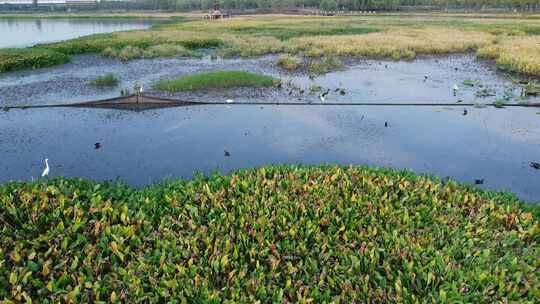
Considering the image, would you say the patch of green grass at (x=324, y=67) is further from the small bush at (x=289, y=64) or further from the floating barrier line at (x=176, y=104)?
the floating barrier line at (x=176, y=104)

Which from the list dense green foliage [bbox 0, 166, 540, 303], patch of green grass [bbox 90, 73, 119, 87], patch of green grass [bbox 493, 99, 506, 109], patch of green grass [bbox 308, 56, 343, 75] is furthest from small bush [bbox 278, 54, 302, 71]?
dense green foliage [bbox 0, 166, 540, 303]

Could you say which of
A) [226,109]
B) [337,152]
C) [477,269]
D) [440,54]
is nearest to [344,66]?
[440,54]

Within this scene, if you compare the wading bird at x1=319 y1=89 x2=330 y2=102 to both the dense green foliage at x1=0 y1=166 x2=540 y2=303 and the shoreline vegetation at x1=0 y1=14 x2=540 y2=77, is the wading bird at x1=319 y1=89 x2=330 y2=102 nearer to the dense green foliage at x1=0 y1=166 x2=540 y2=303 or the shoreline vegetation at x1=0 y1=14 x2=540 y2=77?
the dense green foliage at x1=0 y1=166 x2=540 y2=303

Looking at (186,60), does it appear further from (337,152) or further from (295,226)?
(295,226)

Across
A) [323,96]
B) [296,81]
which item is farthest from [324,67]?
[323,96]

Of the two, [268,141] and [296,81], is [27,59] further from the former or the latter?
[268,141]

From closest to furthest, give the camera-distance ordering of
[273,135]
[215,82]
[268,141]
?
1. [268,141]
2. [273,135]
3. [215,82]
